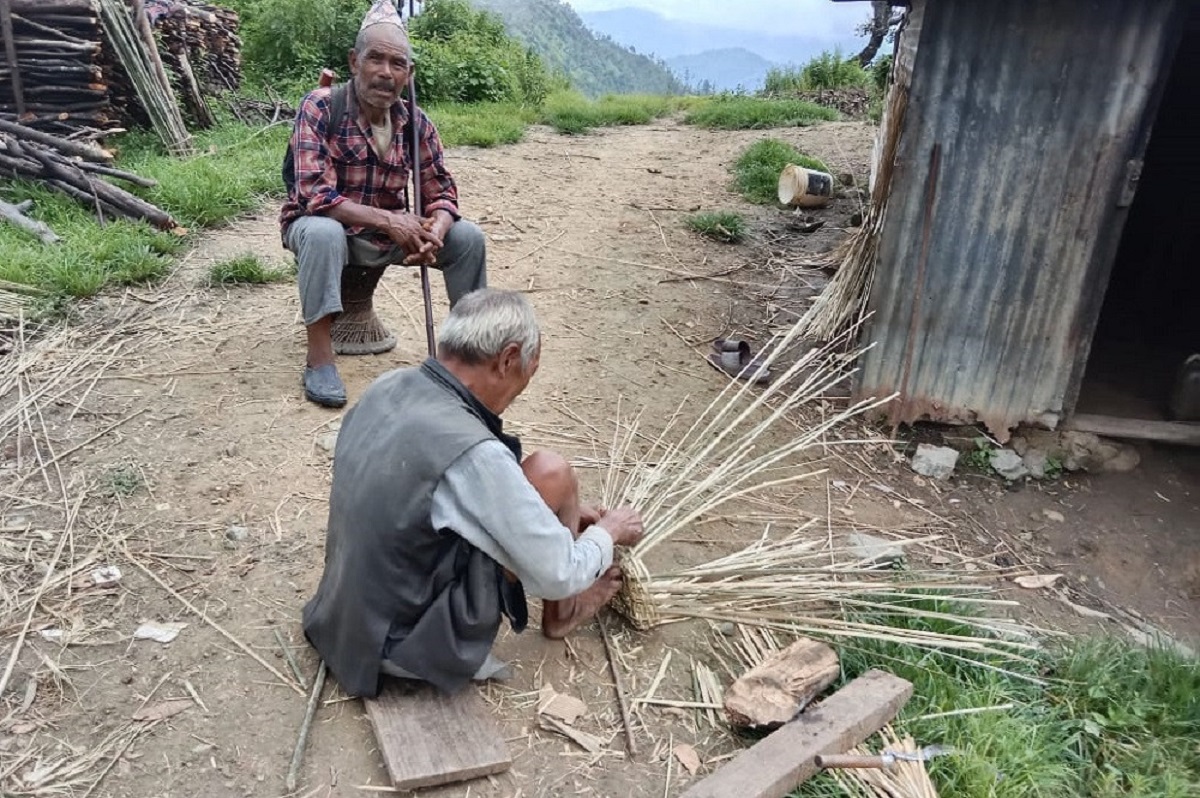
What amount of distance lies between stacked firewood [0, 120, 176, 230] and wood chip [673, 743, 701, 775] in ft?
16.1

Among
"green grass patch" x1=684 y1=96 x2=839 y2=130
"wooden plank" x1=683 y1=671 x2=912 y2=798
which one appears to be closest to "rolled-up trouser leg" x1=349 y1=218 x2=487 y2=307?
"wooden plank" x1=683 y1=671 x2=912 y2=798

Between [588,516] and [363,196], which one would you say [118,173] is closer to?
[363,196]

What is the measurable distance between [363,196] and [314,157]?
0.30 metres

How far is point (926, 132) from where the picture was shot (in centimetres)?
384

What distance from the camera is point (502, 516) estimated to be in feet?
6.53

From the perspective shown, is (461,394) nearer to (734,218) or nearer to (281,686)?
(281,686)

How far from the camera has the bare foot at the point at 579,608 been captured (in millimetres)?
2557

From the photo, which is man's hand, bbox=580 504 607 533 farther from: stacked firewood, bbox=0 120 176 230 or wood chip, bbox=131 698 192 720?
stacked firewood, bbox=0 120 176 230

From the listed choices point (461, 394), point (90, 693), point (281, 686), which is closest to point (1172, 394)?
point (461, 394)

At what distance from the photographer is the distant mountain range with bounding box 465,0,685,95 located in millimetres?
44188

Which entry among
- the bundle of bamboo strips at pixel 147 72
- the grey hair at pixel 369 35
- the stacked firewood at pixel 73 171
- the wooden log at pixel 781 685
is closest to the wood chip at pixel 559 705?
the wooden log at pixel 781 685

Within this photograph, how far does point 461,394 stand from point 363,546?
0.45 metres

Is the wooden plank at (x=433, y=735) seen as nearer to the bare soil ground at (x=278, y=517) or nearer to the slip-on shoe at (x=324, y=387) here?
the bare soil ground at (x=278, y=517)

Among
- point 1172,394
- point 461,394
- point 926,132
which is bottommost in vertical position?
point 1172,394
